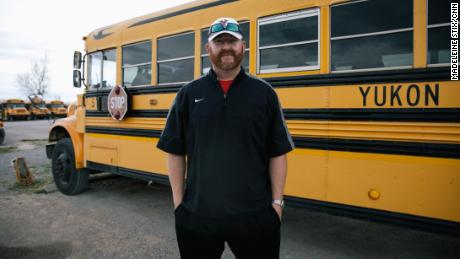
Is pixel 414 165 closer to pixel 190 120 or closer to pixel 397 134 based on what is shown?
pixel 397 134

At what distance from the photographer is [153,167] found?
419 centimetres

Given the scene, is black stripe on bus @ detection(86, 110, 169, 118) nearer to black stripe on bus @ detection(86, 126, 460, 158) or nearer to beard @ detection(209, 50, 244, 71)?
black stripe on bus @ detection(86, 126, 460, 158)

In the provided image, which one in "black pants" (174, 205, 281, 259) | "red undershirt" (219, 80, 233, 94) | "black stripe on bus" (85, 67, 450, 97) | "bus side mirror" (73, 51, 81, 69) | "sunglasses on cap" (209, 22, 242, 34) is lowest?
"black pants" (174, 205, 281, 259)

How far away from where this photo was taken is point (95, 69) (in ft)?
17.4

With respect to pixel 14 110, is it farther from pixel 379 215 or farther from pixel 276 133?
pixel 276 133

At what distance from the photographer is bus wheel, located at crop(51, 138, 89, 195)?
5.43 metres

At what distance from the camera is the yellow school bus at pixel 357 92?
2494mm

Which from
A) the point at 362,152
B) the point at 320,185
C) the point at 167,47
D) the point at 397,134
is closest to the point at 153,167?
the point at 167,47

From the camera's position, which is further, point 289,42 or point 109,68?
point 109,68

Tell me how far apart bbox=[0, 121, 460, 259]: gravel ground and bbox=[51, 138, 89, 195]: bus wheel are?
0.51ft

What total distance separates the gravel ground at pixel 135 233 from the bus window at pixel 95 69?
1.77 meters

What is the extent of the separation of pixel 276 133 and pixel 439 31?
1655mm

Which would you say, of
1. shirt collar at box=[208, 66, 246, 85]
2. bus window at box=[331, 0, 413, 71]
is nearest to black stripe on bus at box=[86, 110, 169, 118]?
bus window at box=[331, 0, 413, 71]

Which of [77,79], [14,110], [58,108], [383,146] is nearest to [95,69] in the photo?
[77,79]
